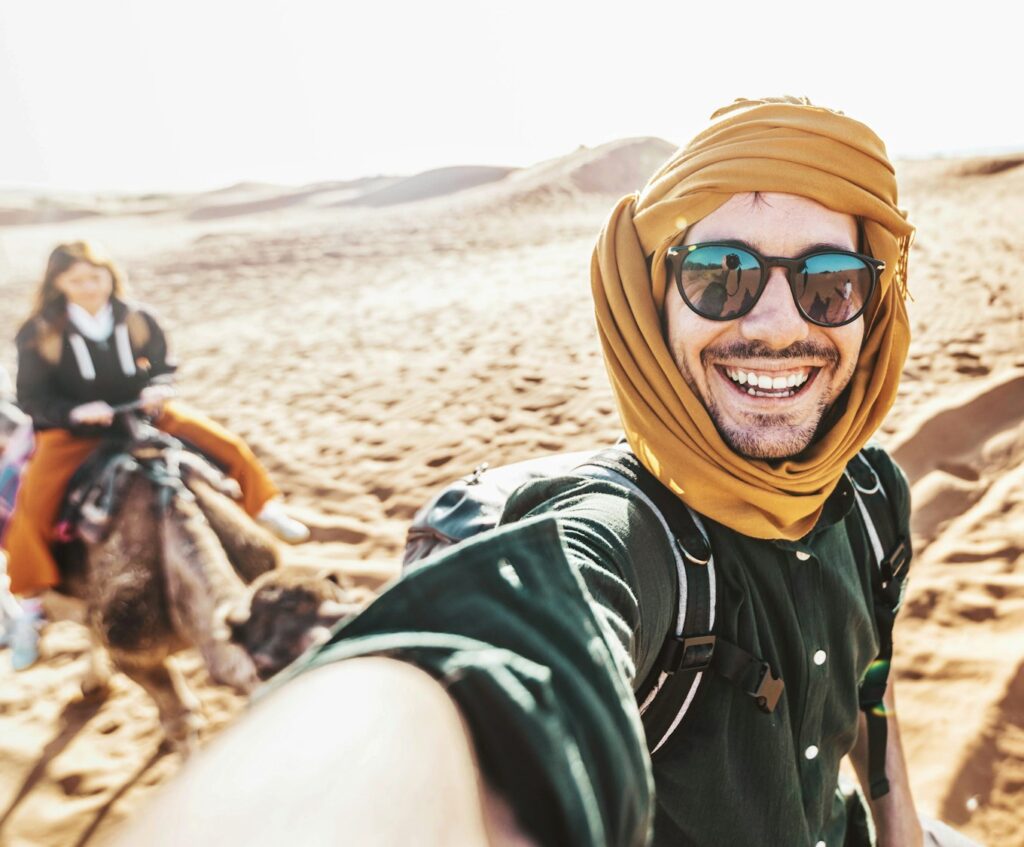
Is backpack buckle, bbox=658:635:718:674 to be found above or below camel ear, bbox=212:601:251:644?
above

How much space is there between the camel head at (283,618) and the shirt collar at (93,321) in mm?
2463

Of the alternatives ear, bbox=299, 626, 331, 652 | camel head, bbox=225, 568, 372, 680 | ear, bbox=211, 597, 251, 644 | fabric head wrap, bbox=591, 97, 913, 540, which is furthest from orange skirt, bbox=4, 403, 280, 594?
fabric head wrap, bbox=591, 97, 913, 540

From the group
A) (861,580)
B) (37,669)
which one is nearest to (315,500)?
(37,669)

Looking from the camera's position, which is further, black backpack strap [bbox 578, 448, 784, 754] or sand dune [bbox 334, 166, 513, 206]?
sand dune [bbox 334, 166, 513, 206]

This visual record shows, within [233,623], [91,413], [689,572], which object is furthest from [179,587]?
[689,572]

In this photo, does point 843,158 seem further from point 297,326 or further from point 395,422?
point 297,326

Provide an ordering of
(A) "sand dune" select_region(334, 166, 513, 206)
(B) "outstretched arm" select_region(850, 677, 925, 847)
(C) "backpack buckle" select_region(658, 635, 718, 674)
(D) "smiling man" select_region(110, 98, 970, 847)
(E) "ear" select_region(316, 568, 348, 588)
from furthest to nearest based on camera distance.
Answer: (A) "sand dune" select_region(334, 166, 513, 206)
(E) "ear" select_region(316, 568, 348, 588)
(B) "outstretched arm" select_region(850, 677, 925, 847)
(C) "backpack buckle" select_region(658, 635, 718, 674)
(D) "smiling man" select_region(110, 98, 970, 847)

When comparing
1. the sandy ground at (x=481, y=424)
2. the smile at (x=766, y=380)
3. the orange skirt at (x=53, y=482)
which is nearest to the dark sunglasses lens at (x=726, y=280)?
the smile at (x=766, y=380)

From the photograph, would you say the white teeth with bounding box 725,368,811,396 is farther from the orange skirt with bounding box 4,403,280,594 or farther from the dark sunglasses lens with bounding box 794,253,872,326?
the orange skirt with bounding box 4,403,280,594

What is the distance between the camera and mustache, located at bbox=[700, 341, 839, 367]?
1.14 metres

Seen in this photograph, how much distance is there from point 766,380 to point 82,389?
350cm

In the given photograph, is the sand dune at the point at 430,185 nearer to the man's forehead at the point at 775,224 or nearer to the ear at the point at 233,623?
the ear at the point at 233,623

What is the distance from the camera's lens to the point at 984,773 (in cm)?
219

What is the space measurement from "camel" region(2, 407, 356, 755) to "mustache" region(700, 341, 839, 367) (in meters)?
1.16
